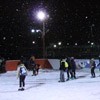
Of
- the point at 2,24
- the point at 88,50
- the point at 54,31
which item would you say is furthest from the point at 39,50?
the point at 54,31

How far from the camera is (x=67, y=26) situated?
276 feet

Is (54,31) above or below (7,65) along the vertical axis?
above

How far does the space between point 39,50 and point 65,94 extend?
98.6ft

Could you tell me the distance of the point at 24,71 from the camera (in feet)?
63.8

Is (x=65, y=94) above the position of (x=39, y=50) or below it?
below

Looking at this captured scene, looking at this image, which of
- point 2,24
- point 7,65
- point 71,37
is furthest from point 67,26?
point 7,65

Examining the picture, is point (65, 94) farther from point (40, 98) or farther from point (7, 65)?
point (7, 65)

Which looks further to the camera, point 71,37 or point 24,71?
point 71,37

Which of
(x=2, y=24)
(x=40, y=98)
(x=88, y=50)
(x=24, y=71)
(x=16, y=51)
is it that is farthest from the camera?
(x=2, y=24)

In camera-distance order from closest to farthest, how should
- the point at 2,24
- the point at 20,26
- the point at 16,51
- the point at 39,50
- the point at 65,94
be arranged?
the point at 65,94, the point at 39,50, the point at 16,51, the point at 2,24, the point at 20,26

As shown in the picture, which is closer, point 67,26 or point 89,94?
point 89,94

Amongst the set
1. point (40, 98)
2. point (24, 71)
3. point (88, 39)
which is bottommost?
point (40, 98)

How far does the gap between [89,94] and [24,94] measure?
10.4 feet

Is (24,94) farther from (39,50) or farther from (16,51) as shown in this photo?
(16,51)
